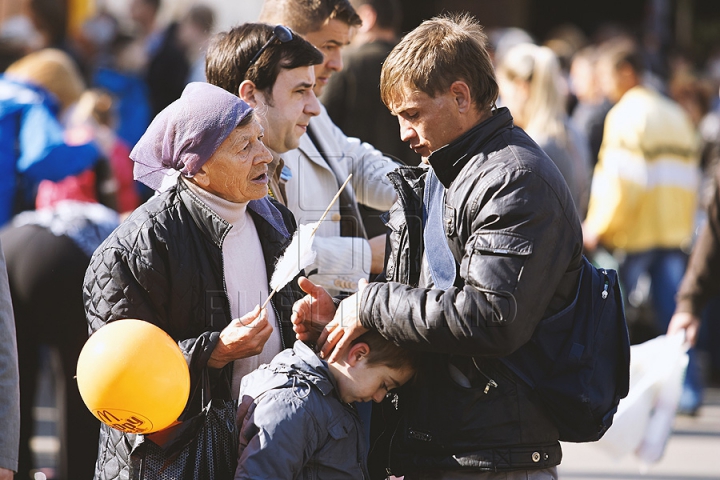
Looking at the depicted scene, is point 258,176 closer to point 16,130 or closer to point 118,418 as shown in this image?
point 118,418

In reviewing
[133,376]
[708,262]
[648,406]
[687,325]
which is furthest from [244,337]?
[708,262]

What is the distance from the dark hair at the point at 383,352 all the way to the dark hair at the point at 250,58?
1018mm

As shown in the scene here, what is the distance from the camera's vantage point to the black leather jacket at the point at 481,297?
8.34 feet

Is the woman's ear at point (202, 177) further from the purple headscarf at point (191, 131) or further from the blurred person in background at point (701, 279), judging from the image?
the blurred person in background at point (701, 279)

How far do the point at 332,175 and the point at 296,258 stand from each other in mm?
1116

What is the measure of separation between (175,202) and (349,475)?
3.14ft

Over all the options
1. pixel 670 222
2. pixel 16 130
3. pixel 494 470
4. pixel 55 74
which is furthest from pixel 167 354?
pixel 670 222

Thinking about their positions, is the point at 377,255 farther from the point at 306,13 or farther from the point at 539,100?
the point at 539,100

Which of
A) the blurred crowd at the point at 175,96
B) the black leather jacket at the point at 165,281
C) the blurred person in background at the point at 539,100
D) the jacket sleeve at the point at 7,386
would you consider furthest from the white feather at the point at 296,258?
the blurred person in background at the point at 539,100

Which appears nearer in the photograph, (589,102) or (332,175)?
(332,175)

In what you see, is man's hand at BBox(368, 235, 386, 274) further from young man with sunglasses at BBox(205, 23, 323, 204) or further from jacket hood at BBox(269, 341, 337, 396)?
jacket hood at BBox(269, 341, 337, 396)

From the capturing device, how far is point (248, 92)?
132 inches

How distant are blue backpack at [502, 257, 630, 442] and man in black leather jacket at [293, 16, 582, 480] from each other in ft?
0.13

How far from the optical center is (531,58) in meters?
6.32
